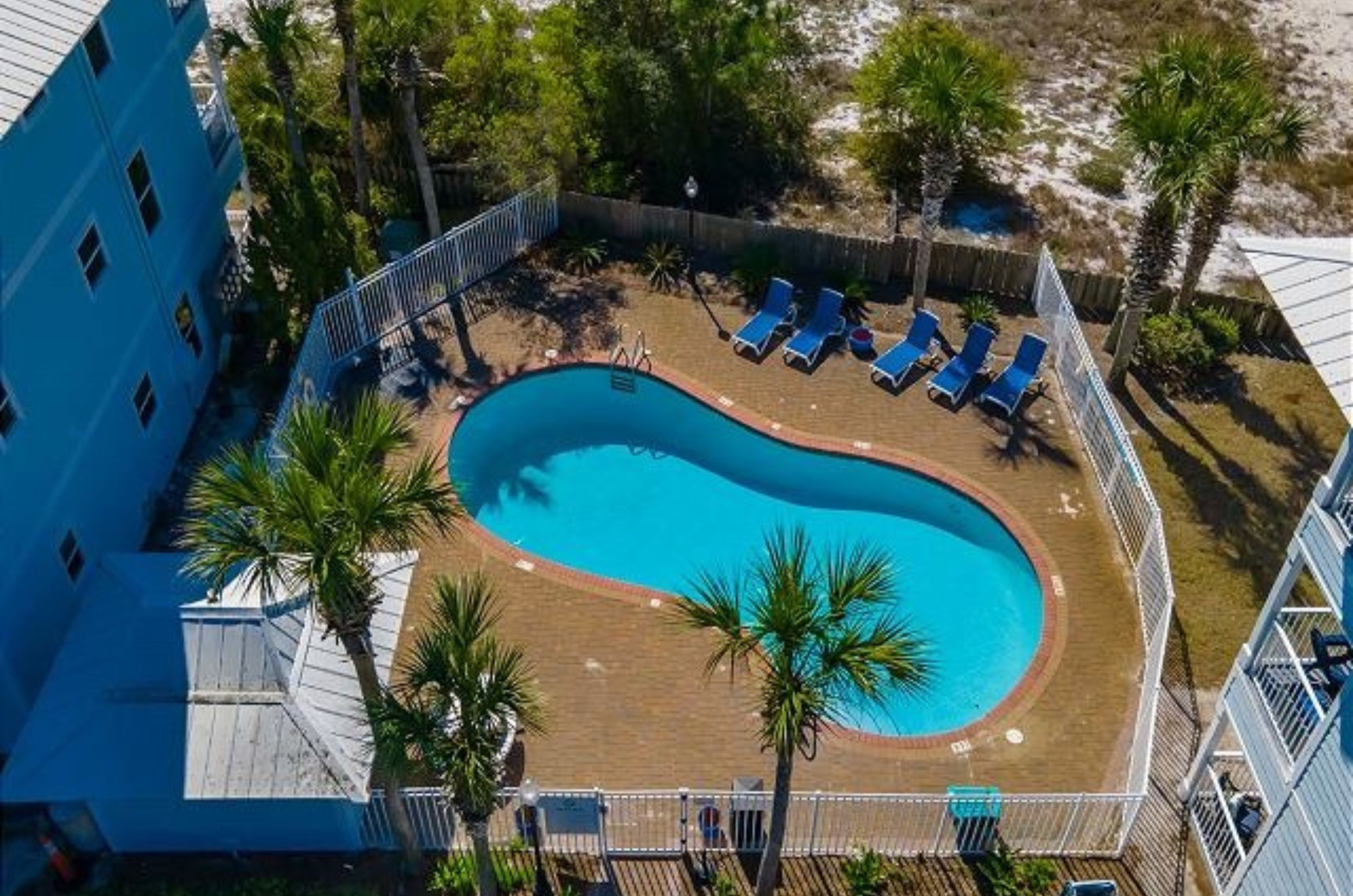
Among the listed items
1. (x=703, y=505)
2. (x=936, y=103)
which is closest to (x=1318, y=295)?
(x=936, y=103)

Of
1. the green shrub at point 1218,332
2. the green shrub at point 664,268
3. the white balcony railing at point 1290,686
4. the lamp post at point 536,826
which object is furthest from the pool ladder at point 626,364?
the white balcony railing at point 1290,686

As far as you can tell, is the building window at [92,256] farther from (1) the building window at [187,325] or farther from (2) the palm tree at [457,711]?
(2) the palm tree at [457,711]

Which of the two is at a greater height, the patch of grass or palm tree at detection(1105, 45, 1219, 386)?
palm tree at detection(1105, 45, 1219, 386)

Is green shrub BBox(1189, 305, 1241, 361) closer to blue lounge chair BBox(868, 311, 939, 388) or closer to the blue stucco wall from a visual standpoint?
blue lounge chair BBox(868, 311, 939, 388)

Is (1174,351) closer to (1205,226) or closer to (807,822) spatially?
(1205,226)

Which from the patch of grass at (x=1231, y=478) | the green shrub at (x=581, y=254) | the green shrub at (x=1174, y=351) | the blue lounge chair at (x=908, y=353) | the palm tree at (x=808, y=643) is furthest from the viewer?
the green shrub at (x=581, y=254)

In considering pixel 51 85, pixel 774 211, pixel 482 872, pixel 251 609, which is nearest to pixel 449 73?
pixel 774 211

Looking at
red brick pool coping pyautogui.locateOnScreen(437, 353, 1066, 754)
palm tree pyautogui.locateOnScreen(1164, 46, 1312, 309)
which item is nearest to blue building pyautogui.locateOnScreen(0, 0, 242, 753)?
red brick pool coping pyautogui.locateOnScreen(437, 353, 1066, 754)
